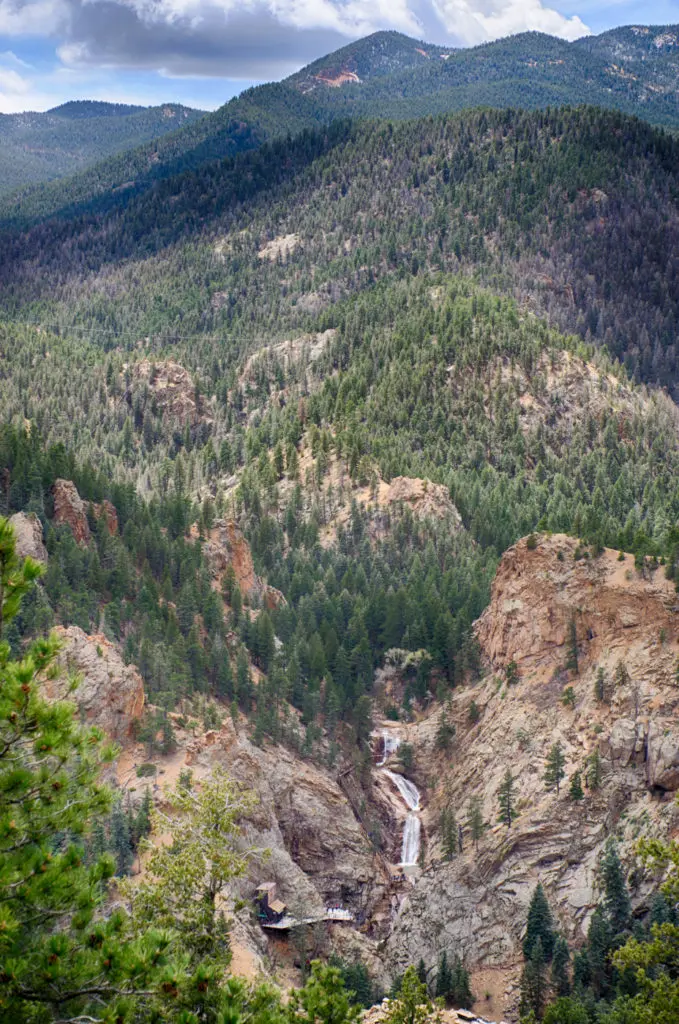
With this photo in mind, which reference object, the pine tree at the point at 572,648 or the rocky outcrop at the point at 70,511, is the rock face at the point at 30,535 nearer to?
the rocky outcrop at the point at 70,511

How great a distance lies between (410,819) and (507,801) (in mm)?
15175

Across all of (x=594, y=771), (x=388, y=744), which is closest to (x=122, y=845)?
(x=594, y=771)

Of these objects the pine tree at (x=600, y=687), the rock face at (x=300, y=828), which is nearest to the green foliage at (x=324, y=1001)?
the rock face at (x=300, y=828)

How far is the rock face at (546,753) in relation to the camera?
Answer: 7162 cm

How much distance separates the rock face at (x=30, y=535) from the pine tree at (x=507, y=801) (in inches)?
1551

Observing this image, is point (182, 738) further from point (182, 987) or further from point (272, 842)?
point (182, 987)

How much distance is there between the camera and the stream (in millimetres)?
88000

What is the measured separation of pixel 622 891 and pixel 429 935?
15066mm

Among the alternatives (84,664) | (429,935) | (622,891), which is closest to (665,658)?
(622,891)

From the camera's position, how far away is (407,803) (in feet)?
314

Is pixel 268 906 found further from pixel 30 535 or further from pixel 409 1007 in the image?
pixel 30 535

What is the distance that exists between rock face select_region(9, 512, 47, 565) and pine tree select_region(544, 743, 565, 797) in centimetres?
4165

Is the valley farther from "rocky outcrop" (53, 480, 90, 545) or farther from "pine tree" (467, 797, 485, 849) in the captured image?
"rocky outcrop" (53, 480, 90, 545)

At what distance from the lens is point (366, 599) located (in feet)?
441
